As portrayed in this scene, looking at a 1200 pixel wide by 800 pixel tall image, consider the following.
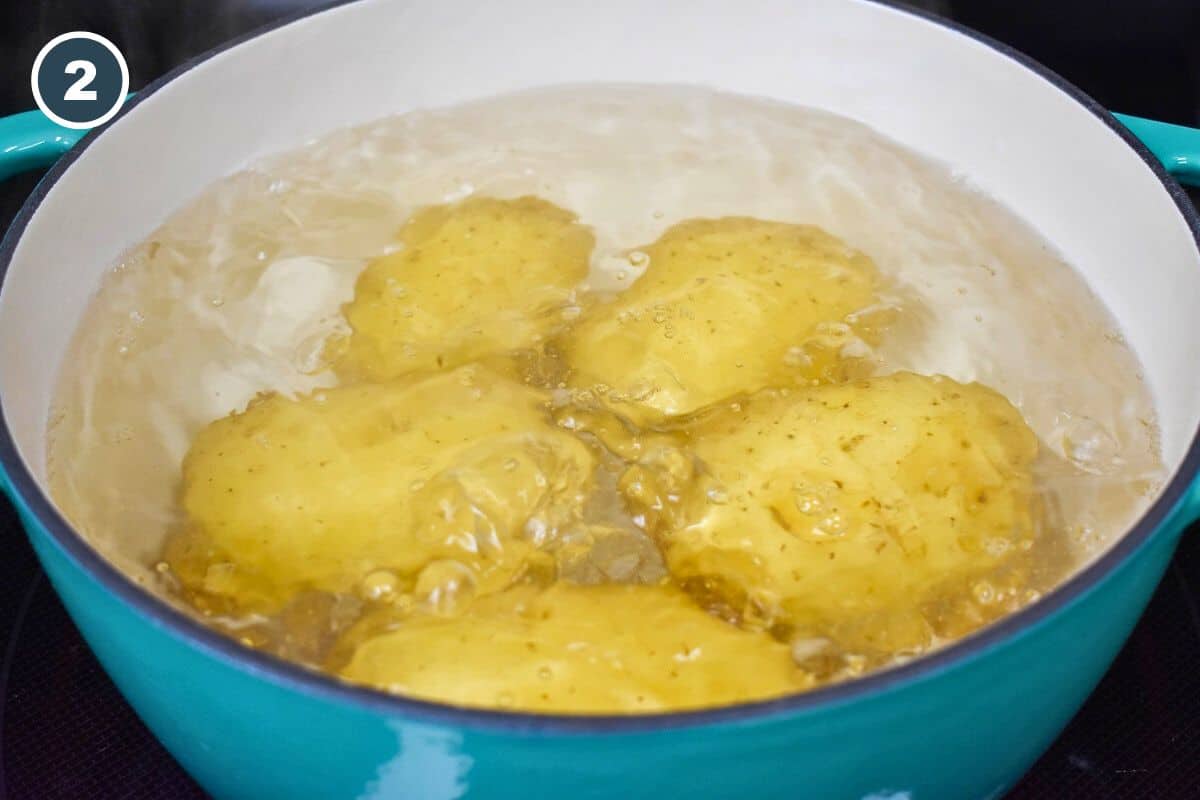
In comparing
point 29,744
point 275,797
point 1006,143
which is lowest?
point 29,744

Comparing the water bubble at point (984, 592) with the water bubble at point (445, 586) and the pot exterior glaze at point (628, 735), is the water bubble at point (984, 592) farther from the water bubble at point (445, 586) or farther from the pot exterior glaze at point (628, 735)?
the water bubble at point (445, 586)

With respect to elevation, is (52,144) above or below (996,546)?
above

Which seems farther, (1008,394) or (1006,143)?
(1006,143)

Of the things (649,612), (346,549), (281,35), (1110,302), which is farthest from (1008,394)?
(281,35)

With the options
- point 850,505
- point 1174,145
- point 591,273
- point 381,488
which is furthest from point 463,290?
point 1174,145

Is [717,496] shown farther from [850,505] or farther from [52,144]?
[52,144]


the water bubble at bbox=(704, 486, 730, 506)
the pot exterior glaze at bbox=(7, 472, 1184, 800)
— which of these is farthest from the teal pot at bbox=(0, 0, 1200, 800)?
the water bubble at bbox=(704, 486, 730, 506)

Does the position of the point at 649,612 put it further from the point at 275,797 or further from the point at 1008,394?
the point at 1008,394
